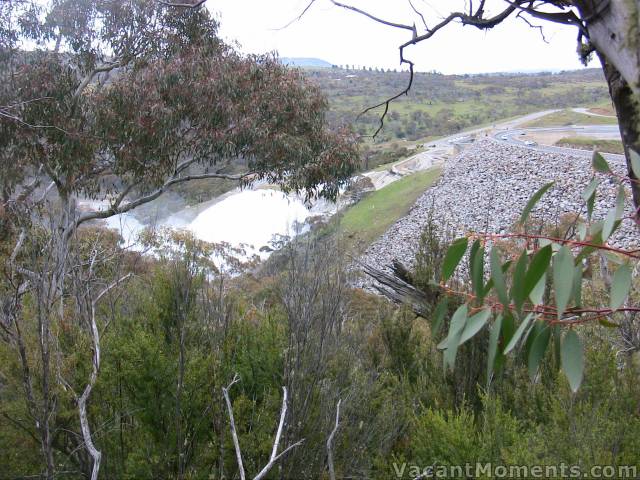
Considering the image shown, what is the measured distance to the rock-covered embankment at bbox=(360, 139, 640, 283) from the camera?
637 inches

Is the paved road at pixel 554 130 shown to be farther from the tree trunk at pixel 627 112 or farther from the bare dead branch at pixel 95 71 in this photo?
the tree trunk at pixel 627 112

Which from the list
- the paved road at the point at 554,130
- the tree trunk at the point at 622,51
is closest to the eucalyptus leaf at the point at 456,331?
the tree trunk at the point at 622,51

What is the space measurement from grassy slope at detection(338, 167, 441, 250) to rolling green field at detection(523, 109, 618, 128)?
12.1 metres

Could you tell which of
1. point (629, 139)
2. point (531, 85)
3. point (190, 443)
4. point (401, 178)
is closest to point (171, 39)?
point (190, 443)

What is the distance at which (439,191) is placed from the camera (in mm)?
22656

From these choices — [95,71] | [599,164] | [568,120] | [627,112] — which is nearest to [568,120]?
[568,120]

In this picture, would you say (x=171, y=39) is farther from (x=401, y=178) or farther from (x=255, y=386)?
(x=401, y=178)

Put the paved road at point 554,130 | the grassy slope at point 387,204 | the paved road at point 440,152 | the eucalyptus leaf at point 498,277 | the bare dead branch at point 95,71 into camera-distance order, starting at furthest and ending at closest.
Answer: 1. the paved road at point 440,152
2. the paved road at point 554,130
3. the grassy slope at point 387,204
4. the bare dead branch at point 95,71
5. the eucalyptus leaf at point 498,277

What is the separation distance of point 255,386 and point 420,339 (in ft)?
6.66

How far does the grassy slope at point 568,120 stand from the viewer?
32.5 metres

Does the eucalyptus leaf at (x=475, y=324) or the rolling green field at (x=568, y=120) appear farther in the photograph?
the rolling green field at (x=568, y=120)

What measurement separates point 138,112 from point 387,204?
17.1 metres

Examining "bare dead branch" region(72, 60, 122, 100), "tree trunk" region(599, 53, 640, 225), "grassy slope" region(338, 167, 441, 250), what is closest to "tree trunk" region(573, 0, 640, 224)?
"tree trunk" region(599, 53, 640, 225)

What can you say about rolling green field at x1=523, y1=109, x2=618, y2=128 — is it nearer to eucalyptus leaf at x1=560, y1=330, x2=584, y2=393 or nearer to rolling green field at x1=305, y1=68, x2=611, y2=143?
rolling green field at x1=305, y1=68, x2=611, y2=143
